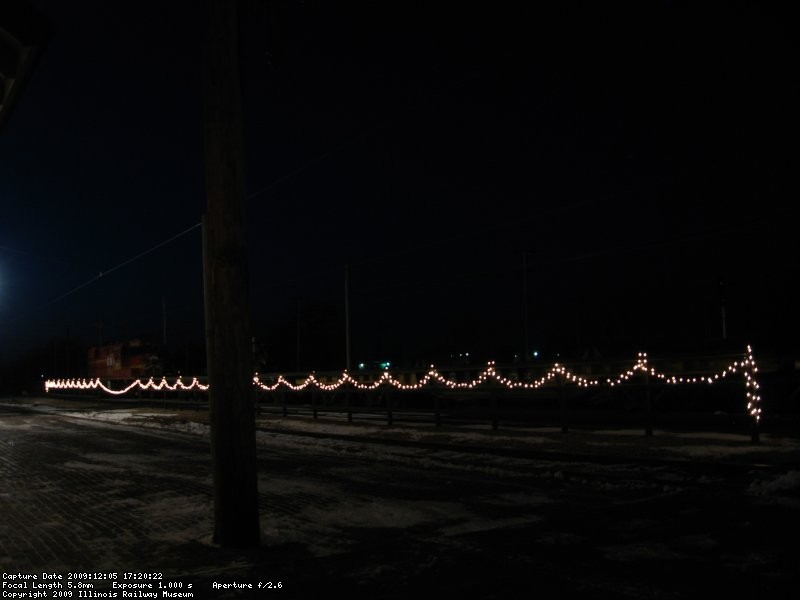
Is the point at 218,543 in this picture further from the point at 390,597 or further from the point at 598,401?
the point at 598,401

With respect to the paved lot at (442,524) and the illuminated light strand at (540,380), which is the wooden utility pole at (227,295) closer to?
the paved lot at (442,524)

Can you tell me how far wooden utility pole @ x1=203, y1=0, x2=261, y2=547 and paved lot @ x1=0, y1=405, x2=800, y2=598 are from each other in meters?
0.51

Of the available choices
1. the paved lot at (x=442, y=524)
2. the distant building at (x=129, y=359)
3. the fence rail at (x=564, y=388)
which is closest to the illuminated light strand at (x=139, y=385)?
the fence rail at (x=564, y=388)

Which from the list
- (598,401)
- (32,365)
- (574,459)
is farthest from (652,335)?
(32,365)

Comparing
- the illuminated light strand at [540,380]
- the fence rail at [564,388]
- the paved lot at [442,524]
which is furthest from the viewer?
the fence rail at [564,388]

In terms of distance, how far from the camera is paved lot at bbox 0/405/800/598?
5.93 meters

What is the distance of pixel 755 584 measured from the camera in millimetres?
5609

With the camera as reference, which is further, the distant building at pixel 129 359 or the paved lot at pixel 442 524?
the distant building at pixel 129 359

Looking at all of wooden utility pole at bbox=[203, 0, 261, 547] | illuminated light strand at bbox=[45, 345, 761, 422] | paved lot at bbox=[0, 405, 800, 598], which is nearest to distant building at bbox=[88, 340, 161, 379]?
illuminated light strand at bbox=[45, 345, 761, 422]

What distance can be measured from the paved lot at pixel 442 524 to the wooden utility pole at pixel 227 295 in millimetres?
506

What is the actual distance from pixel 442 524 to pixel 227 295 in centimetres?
328

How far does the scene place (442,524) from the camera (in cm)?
802

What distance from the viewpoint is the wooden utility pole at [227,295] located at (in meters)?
7.00

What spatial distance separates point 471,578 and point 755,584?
207 cm
